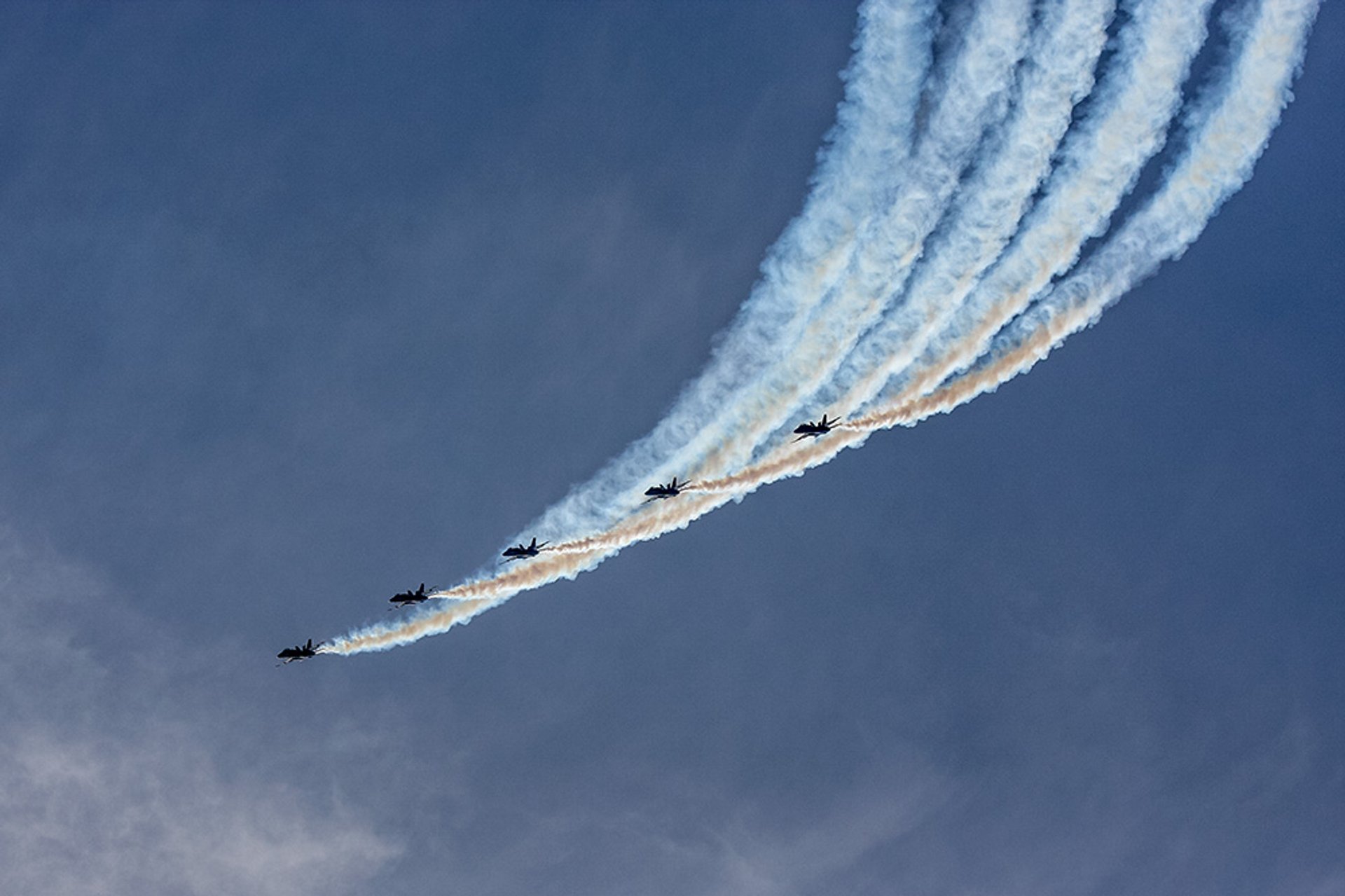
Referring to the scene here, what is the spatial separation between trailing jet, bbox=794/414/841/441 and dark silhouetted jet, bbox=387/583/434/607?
1562 centimetres

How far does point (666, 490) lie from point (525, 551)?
595 cm

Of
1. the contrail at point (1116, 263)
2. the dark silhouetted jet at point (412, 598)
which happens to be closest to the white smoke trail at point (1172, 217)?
the contrail at point (1116, 263)

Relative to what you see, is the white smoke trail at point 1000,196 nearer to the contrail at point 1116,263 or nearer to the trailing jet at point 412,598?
the contrail at point 1116,263

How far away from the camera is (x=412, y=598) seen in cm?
5447

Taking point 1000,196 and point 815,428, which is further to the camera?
point 815,428

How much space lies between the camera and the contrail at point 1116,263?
135 ft

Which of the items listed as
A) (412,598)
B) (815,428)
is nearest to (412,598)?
(412,598)

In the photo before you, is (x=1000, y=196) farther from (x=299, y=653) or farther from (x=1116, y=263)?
(x=299, y=653)

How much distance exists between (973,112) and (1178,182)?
20.7ft

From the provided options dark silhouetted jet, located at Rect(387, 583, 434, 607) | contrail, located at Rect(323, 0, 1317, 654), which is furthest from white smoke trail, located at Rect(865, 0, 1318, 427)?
Answer: dark silhouetted jet, located at Rect(387, 583, 434, 607)

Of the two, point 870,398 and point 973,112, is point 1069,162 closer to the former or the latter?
point 973,112

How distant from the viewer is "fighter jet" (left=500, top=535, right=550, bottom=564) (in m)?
51.9

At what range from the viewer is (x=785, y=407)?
47188 millimetres

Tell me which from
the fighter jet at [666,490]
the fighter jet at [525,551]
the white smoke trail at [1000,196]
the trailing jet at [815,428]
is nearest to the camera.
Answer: the white smoke trail at [1000,196]
